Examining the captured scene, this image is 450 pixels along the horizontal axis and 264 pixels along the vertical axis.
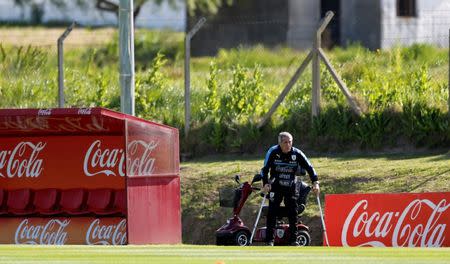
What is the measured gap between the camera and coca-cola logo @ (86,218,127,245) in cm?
1812

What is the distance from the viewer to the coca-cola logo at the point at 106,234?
714 inches

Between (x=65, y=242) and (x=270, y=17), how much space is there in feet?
85.1

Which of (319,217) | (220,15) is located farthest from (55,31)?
(319,217)

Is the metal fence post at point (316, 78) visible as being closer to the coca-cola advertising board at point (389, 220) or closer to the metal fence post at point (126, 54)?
the metal fence post at point (126, 54)

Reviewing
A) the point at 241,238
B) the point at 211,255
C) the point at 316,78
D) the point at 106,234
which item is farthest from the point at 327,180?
the point at 211,255

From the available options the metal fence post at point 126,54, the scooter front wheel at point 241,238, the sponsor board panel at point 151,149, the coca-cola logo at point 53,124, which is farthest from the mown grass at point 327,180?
the coca-cola logo at point 53,124

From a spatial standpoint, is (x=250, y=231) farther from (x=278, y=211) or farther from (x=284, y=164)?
(x=284, y=164)

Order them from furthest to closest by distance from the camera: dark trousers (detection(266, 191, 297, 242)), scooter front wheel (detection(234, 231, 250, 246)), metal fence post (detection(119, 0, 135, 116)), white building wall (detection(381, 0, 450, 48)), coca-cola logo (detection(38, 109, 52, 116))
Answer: white building wall (detection(381, 0, 450, 48)), metal fence post (detection(119, 0, 135, 116)), scooter front wheel (detection(234, 231, 250, 246)), dark trousers (detection(266, 191, 297, 242)), coca-cola logo (detection(38, 109, 52, 116))

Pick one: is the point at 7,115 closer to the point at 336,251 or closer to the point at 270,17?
the point at 336,251

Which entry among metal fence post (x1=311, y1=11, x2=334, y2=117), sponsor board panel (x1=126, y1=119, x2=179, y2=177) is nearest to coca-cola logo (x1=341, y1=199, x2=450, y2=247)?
sponsor board panel (x1=126, y1=119, x2=179, y2=177)

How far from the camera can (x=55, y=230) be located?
61.7ft

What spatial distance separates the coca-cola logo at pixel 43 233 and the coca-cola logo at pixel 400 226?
4103 millimetres

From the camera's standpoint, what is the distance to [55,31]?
60969 millimetres

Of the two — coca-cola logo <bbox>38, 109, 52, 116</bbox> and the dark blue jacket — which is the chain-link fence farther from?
coca-cola logo <bbox>38, 109, 52, 116</bbox>
